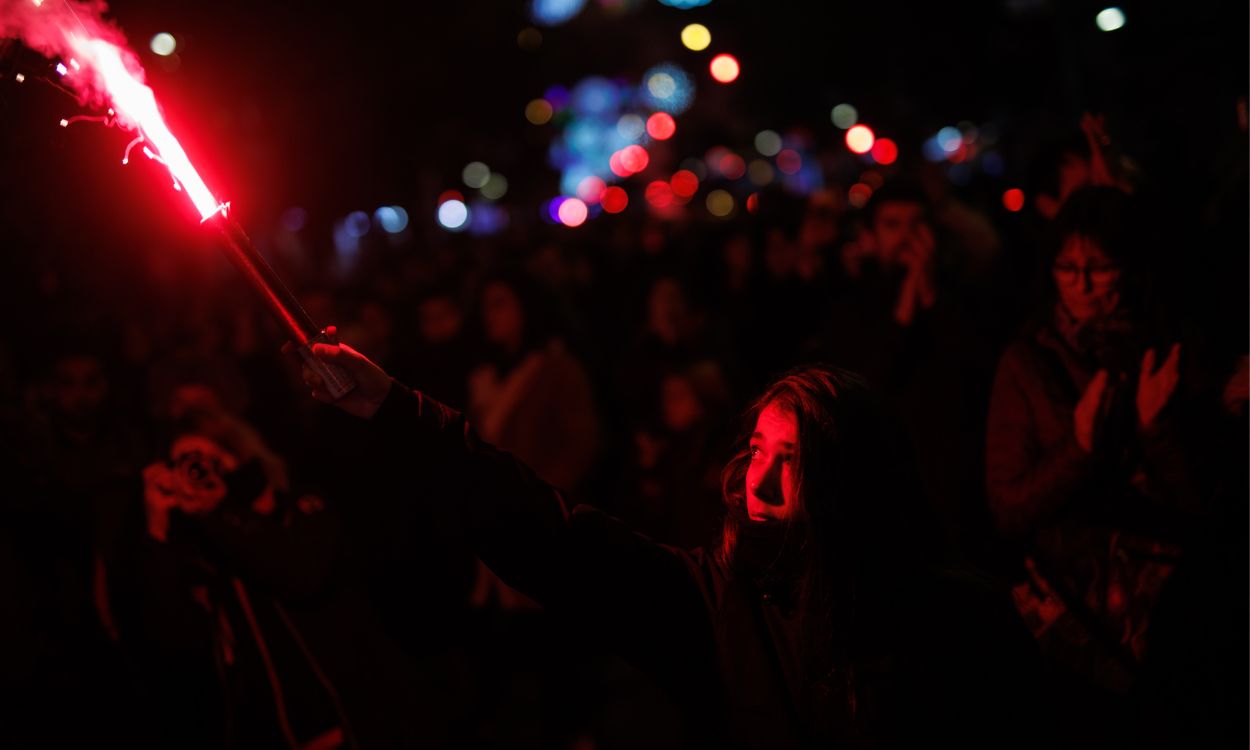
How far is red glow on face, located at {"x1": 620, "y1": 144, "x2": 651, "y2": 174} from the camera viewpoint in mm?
52438

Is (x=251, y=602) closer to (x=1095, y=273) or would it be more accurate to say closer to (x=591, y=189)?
(x=1095, y=273)

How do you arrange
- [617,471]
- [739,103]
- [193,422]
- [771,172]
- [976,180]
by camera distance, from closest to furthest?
[193,422], [617,471], [976,180], [739,103], [771,172]

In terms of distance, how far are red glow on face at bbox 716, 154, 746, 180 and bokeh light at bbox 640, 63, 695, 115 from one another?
406 cm

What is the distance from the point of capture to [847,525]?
2635mm

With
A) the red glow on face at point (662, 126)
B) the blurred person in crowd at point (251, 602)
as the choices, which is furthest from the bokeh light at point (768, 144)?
the blurred person in crowd at point (251, 602)

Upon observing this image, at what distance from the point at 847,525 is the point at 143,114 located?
1.81 metres

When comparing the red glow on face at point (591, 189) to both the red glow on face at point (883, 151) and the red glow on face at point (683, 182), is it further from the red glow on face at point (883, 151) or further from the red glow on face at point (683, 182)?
the red glow on face at point (883, 151)

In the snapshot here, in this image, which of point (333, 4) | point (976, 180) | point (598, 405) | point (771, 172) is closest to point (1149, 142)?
point (976, 180)

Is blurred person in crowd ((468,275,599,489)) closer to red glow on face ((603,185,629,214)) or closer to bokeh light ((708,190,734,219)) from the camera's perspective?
bokeh light ((708,190,734,219))

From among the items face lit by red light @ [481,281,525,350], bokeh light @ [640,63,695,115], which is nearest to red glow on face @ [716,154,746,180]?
bokeh light @ [640,63,695,115]

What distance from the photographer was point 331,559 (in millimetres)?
4629

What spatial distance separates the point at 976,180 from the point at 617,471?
19.2 ft

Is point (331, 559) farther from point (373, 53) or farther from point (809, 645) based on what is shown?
point (373, 53)

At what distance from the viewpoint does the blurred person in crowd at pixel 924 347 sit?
15.6 ft
